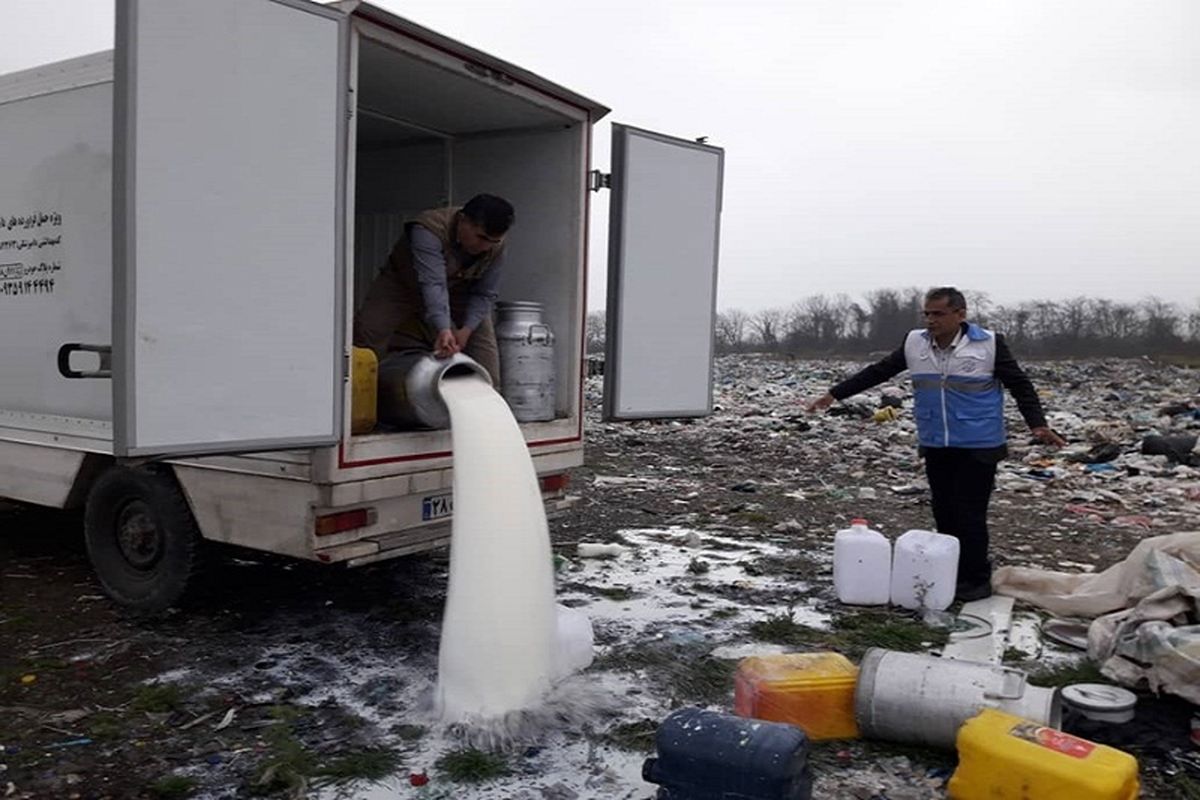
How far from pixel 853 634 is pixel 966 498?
115 cm

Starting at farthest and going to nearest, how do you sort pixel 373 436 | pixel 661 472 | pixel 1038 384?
1. pixel 1038 384
2. pixel 661 472
3. pixel 373 436

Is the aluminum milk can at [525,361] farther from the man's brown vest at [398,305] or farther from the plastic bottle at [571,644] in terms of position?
the plastic bottle at [571,644]

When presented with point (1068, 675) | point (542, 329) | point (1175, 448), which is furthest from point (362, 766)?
point (1175, 448)

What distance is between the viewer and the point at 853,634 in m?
4.56

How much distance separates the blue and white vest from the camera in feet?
16.6

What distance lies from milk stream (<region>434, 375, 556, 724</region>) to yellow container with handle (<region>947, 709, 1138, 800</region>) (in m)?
1.47

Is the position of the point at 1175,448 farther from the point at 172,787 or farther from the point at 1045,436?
the point at 172,787

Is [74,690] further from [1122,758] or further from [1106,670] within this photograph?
[1106,670]

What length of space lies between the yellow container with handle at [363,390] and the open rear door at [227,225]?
55 centimetres

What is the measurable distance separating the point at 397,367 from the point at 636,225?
5.14ft

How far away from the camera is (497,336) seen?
201 inches

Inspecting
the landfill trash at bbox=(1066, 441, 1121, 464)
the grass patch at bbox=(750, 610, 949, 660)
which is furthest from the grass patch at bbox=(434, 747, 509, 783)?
the landfill trash at bbox=(1066, 441, 1121, 464)

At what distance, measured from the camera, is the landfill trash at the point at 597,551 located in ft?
19.7

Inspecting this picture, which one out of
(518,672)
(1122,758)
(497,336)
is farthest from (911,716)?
(497,336)
